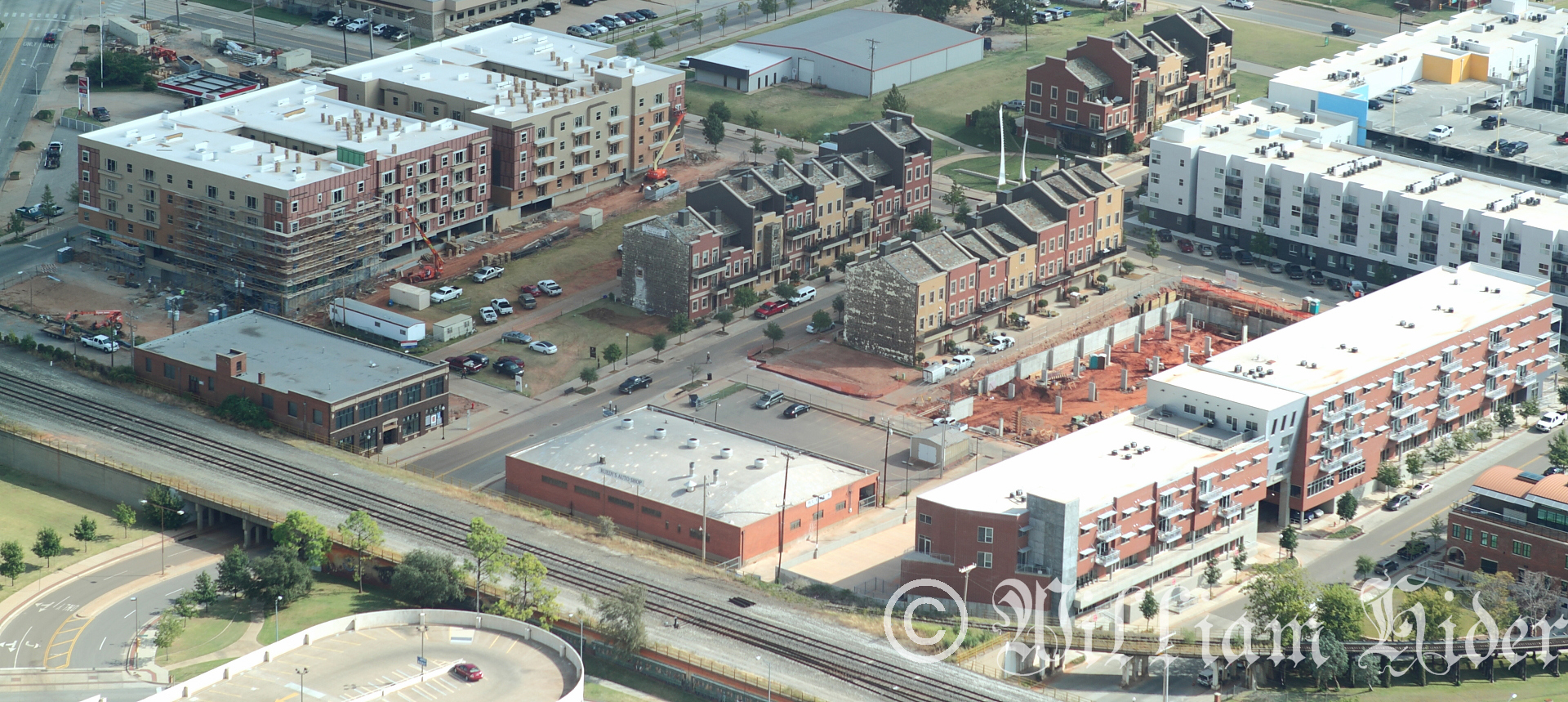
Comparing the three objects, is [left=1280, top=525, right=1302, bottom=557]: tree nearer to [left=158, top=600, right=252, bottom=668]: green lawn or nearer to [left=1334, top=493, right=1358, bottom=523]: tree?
[left=1334, top=493, right=1358, bottom=523]: tree

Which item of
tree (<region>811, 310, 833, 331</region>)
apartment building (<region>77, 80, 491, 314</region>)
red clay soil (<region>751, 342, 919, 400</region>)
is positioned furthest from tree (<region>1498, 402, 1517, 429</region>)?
apartment building (<region>77, 80, 491, 314</region>)

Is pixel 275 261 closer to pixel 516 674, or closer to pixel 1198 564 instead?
pixel 516 674

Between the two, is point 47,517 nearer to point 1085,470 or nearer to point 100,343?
point 100,343

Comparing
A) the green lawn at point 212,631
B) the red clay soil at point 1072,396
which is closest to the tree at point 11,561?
the green lawn at point 212,631

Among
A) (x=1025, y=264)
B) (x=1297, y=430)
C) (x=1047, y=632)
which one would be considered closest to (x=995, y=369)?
(x=1025, y=264)

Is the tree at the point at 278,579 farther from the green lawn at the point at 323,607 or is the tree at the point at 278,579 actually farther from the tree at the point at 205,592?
the tree at the point at 205,592

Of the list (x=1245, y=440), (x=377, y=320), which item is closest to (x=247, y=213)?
(x=377, y=320)
